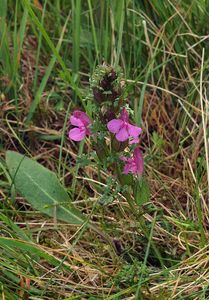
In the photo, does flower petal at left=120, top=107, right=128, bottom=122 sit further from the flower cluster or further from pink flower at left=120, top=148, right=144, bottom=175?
pink flower at left=120, top=148, right=144, bottom=175

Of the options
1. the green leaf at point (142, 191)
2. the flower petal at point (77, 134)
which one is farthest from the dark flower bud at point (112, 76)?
the green leaf at point (142, 191)

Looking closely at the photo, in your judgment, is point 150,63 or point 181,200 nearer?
point 181,200

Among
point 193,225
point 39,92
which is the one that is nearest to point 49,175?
point 39,92

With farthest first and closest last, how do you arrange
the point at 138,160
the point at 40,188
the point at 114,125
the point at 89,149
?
1. the point at 89,149
2. the point at 40,188
3. the point at 138,160
4. the point at 114,125

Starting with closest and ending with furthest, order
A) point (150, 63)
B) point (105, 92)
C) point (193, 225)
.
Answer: point (105, 92), point (193, 225), point (150, 63)

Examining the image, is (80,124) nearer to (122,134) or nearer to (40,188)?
(122,134)

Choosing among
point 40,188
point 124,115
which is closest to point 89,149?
point 40,188

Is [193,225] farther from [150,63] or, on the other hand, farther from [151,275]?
[150,63]
